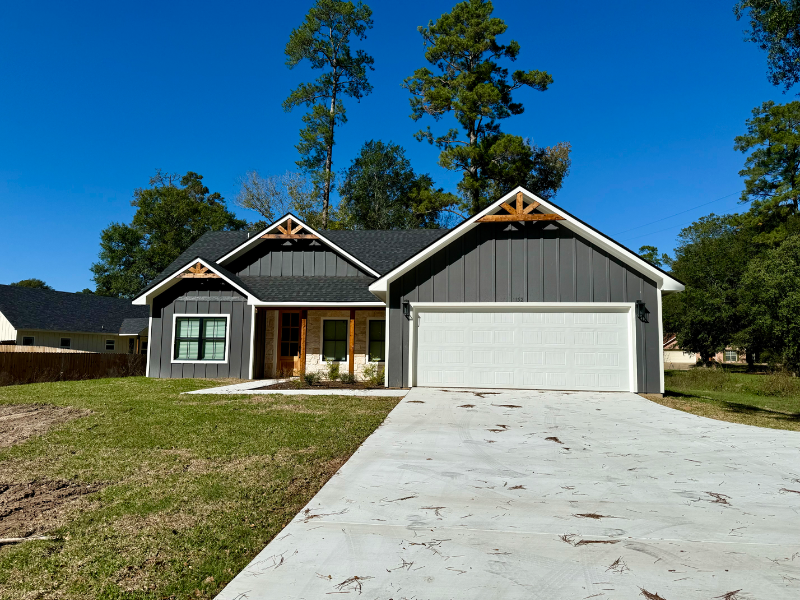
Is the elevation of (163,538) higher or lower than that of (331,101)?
lower

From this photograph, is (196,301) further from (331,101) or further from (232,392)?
(331,101)

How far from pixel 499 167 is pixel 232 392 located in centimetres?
2298

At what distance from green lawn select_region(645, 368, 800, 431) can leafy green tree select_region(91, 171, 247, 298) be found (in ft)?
127

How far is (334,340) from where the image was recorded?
17031 mm

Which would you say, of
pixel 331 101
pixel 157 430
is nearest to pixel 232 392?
pixel 157 430

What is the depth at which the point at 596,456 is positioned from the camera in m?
6.19

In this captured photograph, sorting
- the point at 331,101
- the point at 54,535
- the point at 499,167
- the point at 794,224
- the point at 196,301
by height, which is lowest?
the point at 54,535

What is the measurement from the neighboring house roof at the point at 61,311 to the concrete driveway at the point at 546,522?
89.9 ft

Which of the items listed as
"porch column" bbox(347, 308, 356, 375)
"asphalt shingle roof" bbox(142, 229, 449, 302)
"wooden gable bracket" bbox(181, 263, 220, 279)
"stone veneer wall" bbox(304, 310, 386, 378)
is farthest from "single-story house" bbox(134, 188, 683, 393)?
"wooden gable bracket" bbox(181, 263, 220, 279)

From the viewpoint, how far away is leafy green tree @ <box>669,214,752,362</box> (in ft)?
112

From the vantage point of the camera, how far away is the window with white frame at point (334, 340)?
667 inches

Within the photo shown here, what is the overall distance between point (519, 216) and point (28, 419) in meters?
10.8

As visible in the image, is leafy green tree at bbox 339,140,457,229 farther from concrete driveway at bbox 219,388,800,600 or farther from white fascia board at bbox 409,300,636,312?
concrete driveway at bbox 219,388,800,600

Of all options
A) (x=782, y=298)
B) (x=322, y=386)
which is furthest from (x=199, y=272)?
(x=782, y=298)
